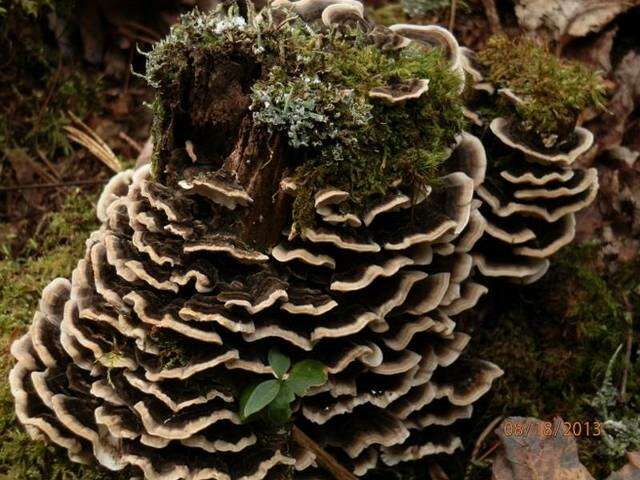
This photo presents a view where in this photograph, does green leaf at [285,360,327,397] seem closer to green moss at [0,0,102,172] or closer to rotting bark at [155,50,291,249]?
rotting bark at [155,50,291,249]

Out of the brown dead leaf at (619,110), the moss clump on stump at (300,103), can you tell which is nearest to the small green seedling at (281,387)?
the moss clump on stump at (300,103)

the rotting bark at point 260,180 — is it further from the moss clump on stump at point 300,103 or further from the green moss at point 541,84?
the green moss at point 541,84

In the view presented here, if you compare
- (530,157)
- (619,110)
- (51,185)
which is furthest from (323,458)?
(619,110)

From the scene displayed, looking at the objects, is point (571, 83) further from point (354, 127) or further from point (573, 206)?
point (354, 127)

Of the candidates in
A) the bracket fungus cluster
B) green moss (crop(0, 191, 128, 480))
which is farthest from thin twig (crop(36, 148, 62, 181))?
the bracket fungus cluster

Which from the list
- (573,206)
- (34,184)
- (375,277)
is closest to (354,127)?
(375,277)

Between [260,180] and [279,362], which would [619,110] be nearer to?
[260,180]
